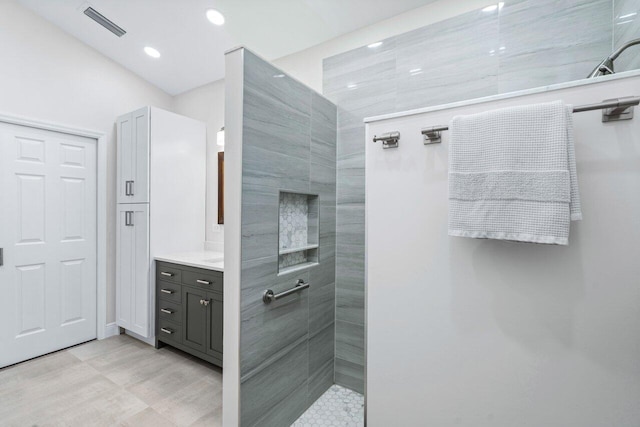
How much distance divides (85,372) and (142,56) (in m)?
2.99

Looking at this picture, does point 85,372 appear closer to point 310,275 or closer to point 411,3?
point 310,275

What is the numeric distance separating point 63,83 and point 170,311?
2416 millimetres

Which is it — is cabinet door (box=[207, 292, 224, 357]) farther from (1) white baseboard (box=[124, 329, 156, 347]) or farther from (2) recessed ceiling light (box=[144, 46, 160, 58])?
(2) recessed ceiling light (box=[144, 46, 160, 58])

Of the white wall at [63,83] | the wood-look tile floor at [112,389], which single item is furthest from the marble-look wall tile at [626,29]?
the white wall at [63,83]

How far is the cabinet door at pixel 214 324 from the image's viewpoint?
2.28 metres

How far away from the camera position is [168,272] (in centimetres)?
266

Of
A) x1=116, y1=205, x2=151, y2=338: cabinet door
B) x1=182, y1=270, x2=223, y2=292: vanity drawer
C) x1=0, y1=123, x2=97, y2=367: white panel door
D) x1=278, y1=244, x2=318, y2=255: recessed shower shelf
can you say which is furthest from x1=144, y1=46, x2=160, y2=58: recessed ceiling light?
x1=278, y1=244, x2=318, y2=255: recessed shower shelf

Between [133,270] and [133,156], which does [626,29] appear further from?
[133,270]

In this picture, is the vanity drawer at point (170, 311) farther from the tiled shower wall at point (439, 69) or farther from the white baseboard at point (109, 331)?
the tiled shower wall at point (439, 69)

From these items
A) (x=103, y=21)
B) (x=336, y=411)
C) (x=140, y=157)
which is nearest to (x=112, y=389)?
(x=336, y=411)

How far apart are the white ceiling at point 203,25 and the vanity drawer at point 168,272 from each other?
6.71ft

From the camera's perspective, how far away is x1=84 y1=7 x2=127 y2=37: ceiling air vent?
2.46 m

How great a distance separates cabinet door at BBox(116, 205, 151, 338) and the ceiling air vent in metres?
1.63

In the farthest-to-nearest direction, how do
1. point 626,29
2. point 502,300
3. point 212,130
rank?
1. point 212,130
2. point 626,29
3. point 502,300
